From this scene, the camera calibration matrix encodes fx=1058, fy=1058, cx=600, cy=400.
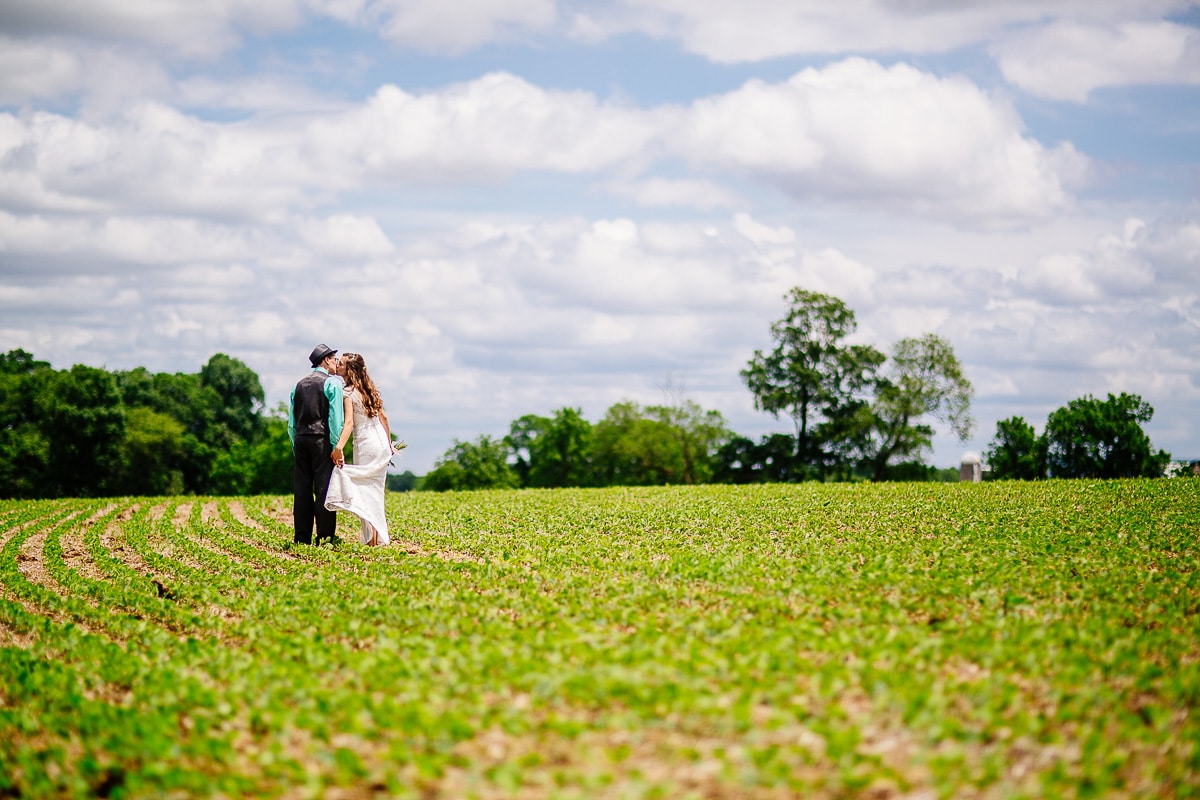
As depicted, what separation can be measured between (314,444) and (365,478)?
3.06 ft

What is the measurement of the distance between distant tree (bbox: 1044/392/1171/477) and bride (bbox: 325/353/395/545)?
6057cm

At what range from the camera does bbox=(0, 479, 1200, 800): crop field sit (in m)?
5.84

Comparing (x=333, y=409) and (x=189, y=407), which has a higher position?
(x=189, y=407)

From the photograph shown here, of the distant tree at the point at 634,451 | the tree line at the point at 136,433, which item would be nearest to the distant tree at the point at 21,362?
the tree line at the point at 136,433

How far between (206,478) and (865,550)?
78.1 m

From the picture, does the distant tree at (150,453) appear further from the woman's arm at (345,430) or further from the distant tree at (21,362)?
the woman's arm at (345,430)

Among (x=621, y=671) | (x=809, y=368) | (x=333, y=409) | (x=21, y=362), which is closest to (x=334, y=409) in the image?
(x=333, y=409)

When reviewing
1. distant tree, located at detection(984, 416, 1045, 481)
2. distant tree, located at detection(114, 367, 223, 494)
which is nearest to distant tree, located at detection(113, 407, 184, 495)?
distant tree, located at detection(114, 367, 223, 494)

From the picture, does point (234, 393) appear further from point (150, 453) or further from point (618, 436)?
point (618, 436)

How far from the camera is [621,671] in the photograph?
7.20m

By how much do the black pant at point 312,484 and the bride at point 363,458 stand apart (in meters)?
0.22

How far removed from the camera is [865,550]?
1381 cm

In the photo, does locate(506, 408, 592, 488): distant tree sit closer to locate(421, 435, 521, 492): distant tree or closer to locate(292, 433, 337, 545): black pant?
locate(421, 435, 521, 492): distant tree

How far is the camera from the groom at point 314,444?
16.2m
